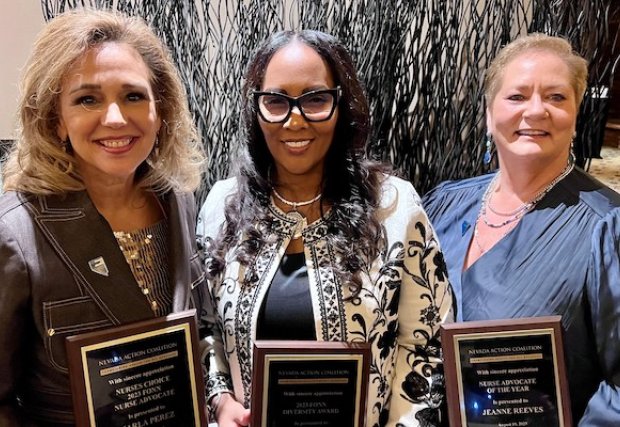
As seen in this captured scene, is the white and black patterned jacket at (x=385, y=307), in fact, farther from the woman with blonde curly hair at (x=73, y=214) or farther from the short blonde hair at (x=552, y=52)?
the short blonde hair at (x=552, y=52)

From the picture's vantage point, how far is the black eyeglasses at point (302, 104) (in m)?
1.18

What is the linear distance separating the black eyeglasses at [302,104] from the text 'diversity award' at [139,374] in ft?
1.43

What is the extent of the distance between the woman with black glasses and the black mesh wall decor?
1.85 feet

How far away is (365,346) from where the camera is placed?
3.55ft

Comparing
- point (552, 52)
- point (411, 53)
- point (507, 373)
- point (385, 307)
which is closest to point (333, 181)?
point (385, 307)

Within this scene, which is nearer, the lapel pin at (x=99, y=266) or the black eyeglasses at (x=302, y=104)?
the lapel pin at (x=99, y=266)

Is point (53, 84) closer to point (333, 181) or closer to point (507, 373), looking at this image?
point (333, 181)

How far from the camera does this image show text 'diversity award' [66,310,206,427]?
0.96 m

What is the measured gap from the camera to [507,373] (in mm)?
1118

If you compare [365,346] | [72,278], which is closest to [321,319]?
[365,346]

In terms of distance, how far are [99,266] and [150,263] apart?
0.41ft

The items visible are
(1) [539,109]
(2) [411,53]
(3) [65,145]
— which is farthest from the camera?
(2) [411,53]

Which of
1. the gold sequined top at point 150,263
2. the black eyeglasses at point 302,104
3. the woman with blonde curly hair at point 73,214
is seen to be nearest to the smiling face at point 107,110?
the woman with blonde curly hair at point 73,214

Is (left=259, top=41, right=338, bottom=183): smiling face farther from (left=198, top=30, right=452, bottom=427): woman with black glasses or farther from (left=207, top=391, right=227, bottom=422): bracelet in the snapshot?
(left=207, top=391, right=227, bottom=422): bracelet
